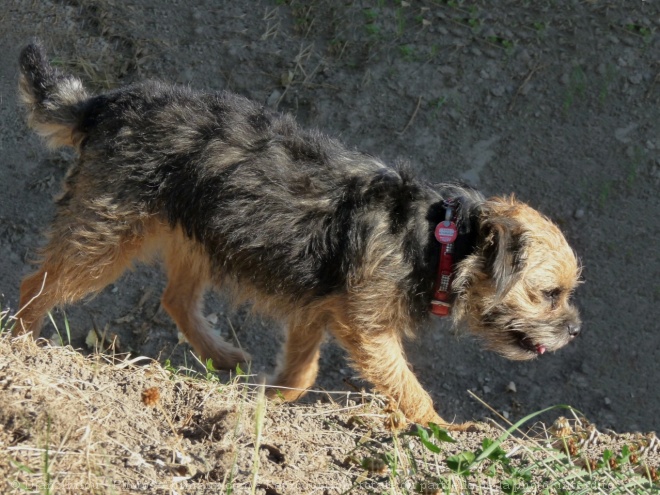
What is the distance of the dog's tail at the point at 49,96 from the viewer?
4688 mm

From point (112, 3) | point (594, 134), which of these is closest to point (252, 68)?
point (112, 3)

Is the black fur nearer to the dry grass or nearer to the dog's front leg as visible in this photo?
the dog's front leg

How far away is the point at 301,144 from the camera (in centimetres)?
445

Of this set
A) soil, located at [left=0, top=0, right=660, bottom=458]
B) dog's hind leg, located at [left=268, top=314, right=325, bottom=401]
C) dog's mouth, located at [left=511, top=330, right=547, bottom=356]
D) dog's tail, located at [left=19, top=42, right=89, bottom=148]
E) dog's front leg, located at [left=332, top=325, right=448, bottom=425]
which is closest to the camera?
dog's front leg, located at [left=332, top=325, right=448, bottom=425]

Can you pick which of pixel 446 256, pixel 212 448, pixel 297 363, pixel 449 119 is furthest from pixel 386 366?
pixel 449 119

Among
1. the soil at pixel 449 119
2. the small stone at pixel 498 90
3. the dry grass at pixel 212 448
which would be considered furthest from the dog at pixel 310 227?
the small stone at pixel 498 90

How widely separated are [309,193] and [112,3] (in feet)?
13.5

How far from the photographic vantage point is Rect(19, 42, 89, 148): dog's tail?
15.4 ft

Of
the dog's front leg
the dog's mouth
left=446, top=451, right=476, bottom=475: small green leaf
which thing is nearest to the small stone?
the dog's mouth

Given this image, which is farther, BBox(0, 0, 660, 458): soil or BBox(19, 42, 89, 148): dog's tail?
BBox(0, 0, 660, 458): soil

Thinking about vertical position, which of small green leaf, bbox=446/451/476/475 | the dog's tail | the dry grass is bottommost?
the dry grass

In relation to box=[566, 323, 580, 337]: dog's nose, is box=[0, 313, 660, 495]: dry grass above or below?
above

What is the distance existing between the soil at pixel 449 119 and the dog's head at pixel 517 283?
1.53 metres

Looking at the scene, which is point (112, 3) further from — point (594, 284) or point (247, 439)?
point (247, 439)
